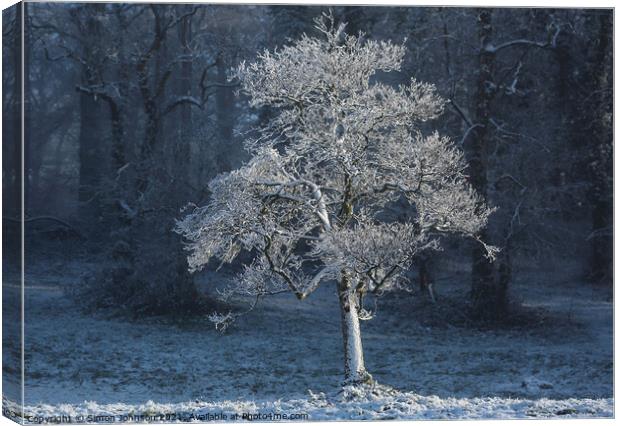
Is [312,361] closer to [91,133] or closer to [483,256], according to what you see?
[483,256]

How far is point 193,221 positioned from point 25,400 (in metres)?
2.58

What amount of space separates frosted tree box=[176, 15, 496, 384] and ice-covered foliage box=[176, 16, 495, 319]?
1cm

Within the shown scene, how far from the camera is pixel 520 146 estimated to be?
12.6 metres

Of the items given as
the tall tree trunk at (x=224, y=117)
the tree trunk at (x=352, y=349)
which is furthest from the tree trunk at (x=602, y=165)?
the tall tree trunk at (x=224, y=117)

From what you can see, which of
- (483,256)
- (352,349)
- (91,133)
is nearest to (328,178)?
(352,349)

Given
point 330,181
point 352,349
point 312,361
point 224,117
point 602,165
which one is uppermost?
point 224,117

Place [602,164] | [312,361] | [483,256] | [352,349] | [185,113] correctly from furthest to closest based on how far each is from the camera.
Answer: [185,113] → [602,164] → [483,256] → [312,361] → [352,349]

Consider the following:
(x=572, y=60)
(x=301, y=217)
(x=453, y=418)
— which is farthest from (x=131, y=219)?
(x=572, y=60)

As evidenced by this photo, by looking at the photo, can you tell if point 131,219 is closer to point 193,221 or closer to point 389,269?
point 193,221

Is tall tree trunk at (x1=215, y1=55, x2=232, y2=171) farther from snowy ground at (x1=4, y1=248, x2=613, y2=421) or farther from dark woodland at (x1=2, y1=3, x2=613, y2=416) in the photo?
snowy ground at (x1=4, y1=248, x2=613, y2=421)

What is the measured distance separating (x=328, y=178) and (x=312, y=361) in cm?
220

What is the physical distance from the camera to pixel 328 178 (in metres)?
11.3

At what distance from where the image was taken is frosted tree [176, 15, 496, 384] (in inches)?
430

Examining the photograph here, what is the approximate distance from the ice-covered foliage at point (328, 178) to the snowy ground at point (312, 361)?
0.79m
